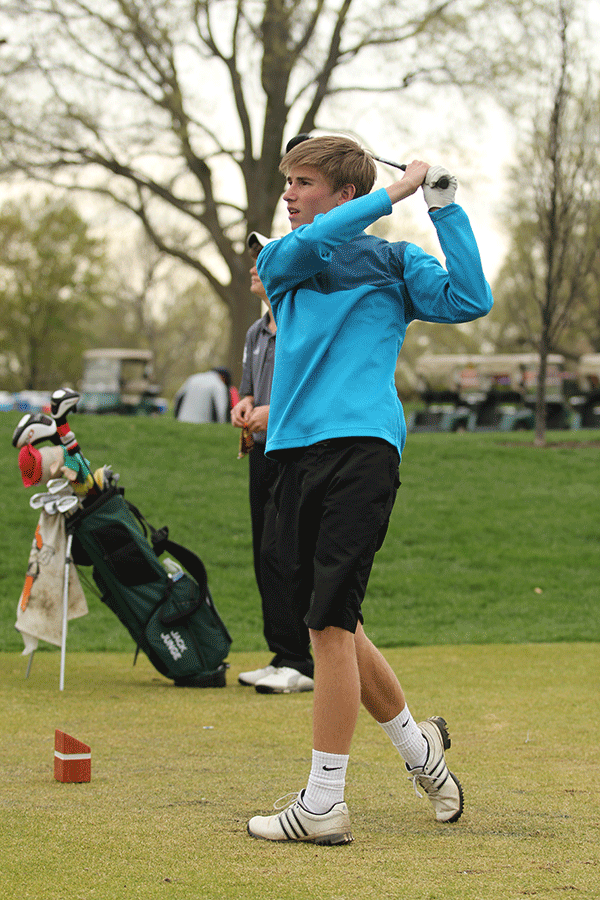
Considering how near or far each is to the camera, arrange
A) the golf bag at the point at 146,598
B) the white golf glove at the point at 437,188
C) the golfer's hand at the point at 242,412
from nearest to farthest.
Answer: the white golf glove at the point at 437,188 → the golfer's hand at the point at 242,412 → the golf bag at the point at 146,598

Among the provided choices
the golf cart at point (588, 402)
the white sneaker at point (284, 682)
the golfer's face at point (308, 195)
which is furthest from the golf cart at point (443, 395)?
the golfer's face at point (308, 195)

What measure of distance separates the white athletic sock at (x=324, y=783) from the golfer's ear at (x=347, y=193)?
1508 mm

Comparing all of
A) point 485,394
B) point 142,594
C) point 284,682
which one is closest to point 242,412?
point 142,594

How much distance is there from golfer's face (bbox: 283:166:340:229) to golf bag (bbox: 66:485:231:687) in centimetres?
276

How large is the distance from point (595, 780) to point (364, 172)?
6.60 ft

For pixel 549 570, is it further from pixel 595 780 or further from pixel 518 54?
pixel 518 54

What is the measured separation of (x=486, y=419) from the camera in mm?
26734

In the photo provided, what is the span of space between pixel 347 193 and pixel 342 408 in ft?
2.10

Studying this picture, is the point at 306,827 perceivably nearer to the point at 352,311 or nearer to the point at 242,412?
the point at 352,311

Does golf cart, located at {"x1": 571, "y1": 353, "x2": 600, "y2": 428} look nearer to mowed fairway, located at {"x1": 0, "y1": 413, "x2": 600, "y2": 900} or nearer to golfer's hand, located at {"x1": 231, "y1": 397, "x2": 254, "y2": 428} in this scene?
mowed fairway, located at {"x1": 0, "y1": 413, "x2": 600, "y2": 900}

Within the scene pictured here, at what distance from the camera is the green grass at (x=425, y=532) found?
7508mm

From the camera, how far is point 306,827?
7.98 feet

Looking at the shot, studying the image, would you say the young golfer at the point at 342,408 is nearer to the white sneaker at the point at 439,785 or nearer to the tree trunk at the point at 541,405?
the white sneaker at the point at 439,785

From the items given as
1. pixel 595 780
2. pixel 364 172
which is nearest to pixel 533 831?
pixel 595 780
